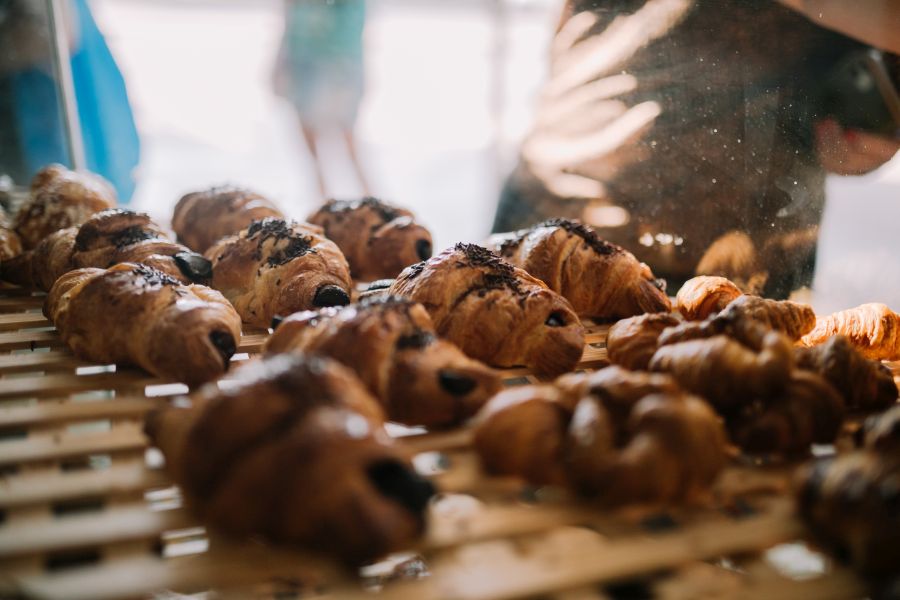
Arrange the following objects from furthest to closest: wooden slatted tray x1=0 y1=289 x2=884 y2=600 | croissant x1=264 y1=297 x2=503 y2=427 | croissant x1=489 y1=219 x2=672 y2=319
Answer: croissant x1=489 y1=219 x2=672 y2=319 < croissant x1=264 y1=297 x2=503 y2=427 < wooden slatted tray x1=0 y1=289 x2=884 y2=600

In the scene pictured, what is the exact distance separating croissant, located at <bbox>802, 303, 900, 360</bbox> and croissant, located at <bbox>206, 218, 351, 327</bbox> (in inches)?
42.4

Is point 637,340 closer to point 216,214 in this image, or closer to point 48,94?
point 216,214

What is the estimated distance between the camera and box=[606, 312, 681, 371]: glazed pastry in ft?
4.63

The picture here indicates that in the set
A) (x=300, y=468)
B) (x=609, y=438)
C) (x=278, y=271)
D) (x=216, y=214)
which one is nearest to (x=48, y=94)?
(x=216, y=214)

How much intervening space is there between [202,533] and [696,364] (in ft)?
2.54

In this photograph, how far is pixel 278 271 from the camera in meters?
1.81

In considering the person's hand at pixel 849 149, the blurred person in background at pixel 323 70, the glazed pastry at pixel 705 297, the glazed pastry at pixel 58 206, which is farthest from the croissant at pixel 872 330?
the blurred person in background at pixel 323 70

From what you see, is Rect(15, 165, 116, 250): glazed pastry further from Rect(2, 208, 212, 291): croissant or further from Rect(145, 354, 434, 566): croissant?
Rect(145, 354, 434, 566): croissant

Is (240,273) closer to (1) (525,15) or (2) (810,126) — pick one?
(2) (810,126)

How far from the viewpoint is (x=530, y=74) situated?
15.9 ft

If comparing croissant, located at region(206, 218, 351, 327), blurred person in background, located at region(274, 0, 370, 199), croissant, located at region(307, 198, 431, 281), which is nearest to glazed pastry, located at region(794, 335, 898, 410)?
croissant, located at region(206, 218, 351, 327)

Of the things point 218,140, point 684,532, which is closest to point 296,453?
point 684,532

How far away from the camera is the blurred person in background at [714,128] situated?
1.67 meters

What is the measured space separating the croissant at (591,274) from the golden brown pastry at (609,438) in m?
0.70
